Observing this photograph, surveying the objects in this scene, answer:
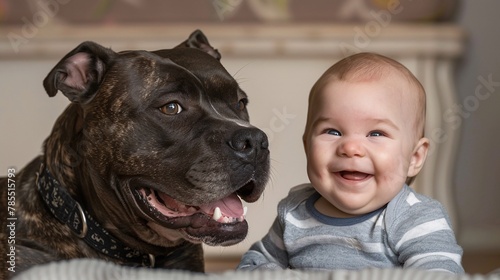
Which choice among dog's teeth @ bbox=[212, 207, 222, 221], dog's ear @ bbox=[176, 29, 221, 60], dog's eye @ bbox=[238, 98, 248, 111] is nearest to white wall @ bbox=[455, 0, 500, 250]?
dog's ear @ bbox=[176, 29, 221, 60]

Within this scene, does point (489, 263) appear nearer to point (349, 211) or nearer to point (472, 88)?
point (472, 88)

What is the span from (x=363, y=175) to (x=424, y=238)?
248mm

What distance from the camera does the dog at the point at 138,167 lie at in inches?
93.7

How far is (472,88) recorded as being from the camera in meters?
5.16

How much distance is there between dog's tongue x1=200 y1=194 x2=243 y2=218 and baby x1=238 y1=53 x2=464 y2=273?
130 millimetres

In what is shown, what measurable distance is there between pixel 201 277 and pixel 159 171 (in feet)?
2.94

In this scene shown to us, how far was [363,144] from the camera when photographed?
90.0 inches

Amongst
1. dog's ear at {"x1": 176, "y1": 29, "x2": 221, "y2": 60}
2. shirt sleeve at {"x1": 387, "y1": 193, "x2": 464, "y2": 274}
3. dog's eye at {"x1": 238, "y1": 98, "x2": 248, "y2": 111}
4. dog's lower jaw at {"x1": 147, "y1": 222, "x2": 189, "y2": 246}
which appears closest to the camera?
shirt sleeve at {"x1": 387, "y1": 193, "x2": 464, "y2": 274}

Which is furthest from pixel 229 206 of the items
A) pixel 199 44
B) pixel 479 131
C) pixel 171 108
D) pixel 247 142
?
pixel 479 131

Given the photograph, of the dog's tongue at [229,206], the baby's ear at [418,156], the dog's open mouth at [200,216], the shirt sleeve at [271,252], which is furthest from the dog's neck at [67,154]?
the baby's ear at [418,156]

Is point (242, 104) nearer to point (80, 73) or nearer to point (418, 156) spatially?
point (80, 73)

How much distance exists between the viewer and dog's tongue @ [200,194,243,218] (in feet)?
7.93

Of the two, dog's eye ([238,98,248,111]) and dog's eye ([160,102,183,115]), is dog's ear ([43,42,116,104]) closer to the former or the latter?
dog's eye ([160,102,183,115])

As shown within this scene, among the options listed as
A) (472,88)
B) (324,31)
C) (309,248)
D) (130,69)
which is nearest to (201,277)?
(309,248)
